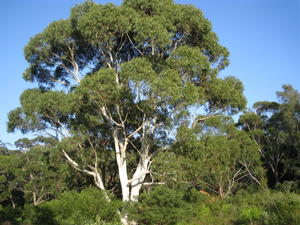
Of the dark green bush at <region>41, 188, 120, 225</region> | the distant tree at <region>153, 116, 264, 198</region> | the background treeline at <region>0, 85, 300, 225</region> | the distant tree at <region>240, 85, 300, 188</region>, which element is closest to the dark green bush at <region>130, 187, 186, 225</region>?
the background treeline at <region>0, 85, 300, 225</region>

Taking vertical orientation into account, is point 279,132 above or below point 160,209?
above

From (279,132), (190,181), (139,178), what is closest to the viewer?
(190,181)

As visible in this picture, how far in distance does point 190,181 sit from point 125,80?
5.73 meters

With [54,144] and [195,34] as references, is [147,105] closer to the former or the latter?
[195,34]

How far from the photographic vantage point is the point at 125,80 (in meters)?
14.9

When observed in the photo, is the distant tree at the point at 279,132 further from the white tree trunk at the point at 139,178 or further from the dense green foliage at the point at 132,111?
the white tree trunk at the point at 139,178


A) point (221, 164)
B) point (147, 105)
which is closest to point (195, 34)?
point (147, 105)

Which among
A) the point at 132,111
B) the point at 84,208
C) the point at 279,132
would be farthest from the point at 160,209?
the point at 279,132

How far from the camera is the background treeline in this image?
13.4m

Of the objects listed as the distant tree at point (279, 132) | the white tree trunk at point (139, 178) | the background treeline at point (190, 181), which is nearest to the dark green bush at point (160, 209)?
the background treeline at point (190, 181)

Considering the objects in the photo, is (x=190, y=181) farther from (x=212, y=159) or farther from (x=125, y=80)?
(x=212, y=159)

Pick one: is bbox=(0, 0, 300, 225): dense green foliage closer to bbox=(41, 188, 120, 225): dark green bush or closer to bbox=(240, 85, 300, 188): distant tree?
bbox=(41, 188, 120, 225): dark green bush

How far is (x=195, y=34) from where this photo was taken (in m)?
17.7

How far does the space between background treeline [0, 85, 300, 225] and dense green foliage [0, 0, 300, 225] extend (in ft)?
0.22
